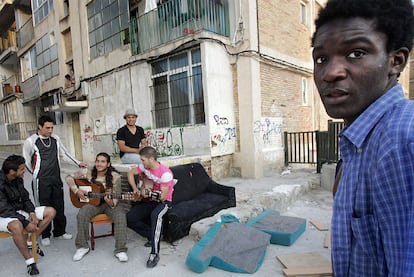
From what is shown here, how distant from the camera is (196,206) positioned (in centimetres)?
419

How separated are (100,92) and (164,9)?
4619 millimetres

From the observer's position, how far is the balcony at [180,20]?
7078 millimetres

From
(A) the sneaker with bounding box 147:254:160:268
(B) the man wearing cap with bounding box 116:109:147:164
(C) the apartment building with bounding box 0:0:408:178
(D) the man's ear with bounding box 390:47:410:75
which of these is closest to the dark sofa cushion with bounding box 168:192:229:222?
(A) the sneaker with bounding box 147:254:160:268

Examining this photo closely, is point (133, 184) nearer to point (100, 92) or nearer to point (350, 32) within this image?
point (350, 32)

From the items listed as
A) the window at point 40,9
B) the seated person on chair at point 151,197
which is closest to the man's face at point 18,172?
the seated person on chair at point 151,197

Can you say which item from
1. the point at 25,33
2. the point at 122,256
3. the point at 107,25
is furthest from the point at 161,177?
the point at 25,33

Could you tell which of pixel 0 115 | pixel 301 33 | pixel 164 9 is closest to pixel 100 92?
pixel 164 9

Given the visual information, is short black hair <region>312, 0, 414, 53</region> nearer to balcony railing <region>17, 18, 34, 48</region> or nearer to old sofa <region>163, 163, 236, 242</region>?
old sofa <region>163, 163, 236, 242</region>

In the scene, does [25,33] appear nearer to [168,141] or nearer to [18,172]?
[168,141]

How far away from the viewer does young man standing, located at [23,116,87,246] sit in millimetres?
3824

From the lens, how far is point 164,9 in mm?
7641

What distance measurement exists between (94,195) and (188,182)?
167 cm

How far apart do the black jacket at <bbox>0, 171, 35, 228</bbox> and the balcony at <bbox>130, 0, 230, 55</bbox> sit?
5403 mm

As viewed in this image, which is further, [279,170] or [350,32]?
[279,170]
